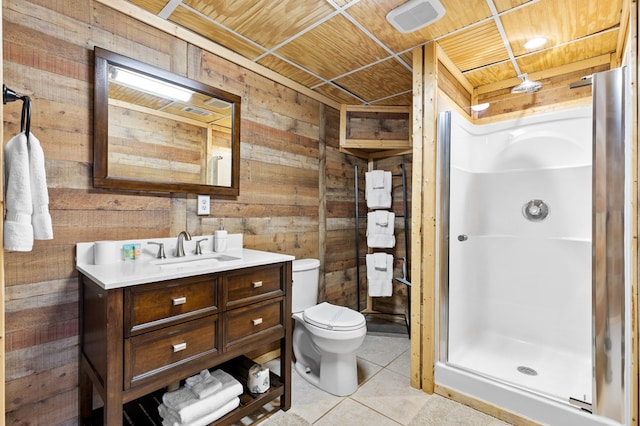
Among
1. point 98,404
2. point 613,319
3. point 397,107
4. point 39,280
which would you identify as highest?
point 397,107

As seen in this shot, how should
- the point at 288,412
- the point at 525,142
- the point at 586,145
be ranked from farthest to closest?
the point at 525,142 → the point at 586,145 → the point at 288,412

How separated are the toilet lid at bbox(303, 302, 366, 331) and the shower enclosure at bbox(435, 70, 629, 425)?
1.90 feet

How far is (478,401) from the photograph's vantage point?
187 cm

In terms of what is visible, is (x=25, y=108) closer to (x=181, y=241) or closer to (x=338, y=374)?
(x=181, y=241)

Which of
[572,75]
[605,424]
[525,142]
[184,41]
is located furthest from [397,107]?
[605,424]

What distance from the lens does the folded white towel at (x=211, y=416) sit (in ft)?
4.84

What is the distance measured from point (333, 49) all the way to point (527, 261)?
7.00ft

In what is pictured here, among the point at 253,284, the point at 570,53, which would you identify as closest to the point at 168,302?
the point at 253,284

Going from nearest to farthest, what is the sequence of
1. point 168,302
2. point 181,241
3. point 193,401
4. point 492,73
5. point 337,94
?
A: point 168,302, point 193,401, point 181,241, point 492,73, point 337,94

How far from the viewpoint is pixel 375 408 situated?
188 centimetres

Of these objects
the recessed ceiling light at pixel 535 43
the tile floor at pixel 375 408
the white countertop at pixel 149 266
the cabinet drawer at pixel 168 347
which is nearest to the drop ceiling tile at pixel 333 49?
the recessed ceiling light at pixel 535 43

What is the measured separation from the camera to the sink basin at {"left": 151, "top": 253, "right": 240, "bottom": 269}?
172 cm

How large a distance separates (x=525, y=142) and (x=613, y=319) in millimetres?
1347

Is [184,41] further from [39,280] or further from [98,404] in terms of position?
[98,404]
